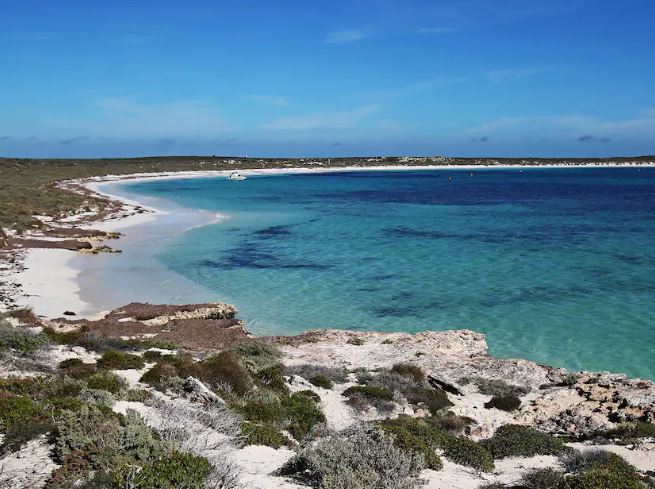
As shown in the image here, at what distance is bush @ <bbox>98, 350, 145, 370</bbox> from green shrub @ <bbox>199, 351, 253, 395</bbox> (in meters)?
1.57

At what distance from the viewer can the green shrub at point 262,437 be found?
29.8ft

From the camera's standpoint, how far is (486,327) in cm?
2075

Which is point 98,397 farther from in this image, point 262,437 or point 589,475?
point 589,475

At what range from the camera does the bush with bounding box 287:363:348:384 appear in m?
14.3

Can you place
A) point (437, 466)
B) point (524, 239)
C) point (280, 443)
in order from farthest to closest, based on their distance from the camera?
point (524, 239)
point (280, 443)
point (437, 466)

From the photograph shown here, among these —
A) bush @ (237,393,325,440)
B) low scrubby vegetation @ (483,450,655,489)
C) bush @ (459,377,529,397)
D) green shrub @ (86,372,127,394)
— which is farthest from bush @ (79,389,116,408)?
bush @ (459,377,529,397)

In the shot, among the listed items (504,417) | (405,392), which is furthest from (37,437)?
(504,417)

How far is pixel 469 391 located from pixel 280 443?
6666 millimetres

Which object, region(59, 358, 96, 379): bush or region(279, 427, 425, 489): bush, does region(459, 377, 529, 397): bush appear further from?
region(59, 358, 96, 379): bush

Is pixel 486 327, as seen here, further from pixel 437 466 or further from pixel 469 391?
pixel 437 466

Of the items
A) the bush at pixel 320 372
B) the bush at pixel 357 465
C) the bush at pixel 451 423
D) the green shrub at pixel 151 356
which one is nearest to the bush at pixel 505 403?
the bush at pixel 451 423

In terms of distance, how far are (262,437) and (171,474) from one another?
3.00 meters

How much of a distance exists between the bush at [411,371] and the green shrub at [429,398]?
0.84m

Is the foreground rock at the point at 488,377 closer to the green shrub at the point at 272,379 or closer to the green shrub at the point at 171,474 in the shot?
the green shrub at the point at 272,379
